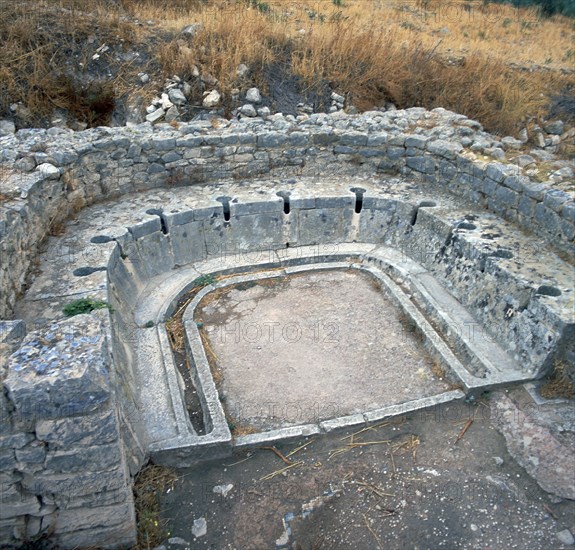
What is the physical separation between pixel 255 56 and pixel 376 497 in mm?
9252

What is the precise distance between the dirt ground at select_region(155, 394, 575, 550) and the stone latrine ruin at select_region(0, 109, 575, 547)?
10.0 inches

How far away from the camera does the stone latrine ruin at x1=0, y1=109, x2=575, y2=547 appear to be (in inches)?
137

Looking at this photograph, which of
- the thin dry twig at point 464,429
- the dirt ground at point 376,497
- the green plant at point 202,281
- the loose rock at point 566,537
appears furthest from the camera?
the green plant at point 202,281

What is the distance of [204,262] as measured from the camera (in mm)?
7316

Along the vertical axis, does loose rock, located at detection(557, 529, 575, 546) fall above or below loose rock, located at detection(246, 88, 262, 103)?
below

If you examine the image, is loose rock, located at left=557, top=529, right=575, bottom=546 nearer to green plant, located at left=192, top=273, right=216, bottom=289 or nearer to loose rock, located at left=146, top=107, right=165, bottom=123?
green plant, located at left=192, top=273, right=216, bottom=289

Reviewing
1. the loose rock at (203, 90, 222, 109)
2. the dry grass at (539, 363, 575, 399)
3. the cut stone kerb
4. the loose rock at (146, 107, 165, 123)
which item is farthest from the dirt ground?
the loose rock at (203, 90, 222, 109)

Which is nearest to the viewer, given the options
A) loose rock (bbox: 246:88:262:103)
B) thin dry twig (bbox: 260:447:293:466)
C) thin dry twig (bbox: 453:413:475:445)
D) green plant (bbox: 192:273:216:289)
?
thin dry twig (bbox: 260:447:293:466)

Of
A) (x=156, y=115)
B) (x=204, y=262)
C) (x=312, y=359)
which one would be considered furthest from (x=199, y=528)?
(x=156, y=115)

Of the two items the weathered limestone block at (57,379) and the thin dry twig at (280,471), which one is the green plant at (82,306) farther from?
the thin dry twig at (280,471)

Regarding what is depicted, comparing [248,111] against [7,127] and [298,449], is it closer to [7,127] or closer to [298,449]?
[7,127]

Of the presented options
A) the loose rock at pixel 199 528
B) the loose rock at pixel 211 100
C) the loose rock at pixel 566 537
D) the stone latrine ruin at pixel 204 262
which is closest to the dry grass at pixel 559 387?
the stone latrine ruin at pixel 204 262

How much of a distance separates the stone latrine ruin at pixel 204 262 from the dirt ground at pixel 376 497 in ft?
0.83

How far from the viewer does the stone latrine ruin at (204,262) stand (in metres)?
3.48
